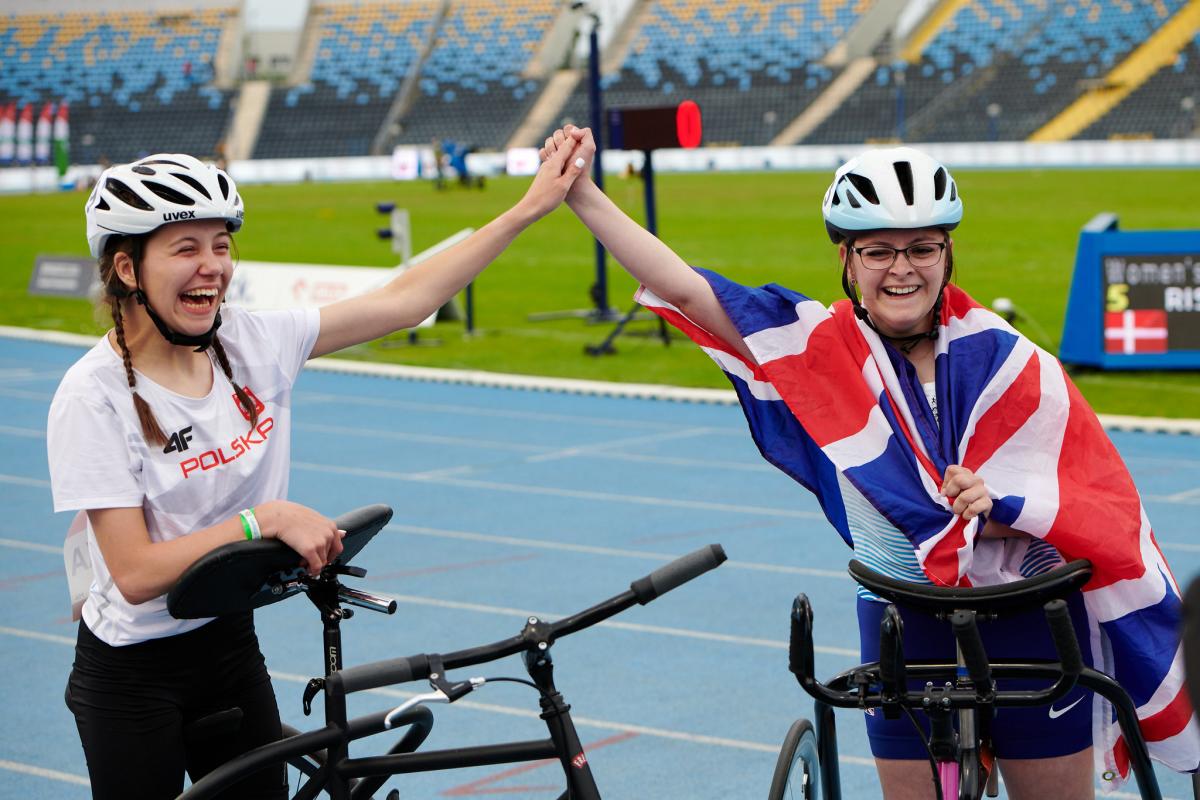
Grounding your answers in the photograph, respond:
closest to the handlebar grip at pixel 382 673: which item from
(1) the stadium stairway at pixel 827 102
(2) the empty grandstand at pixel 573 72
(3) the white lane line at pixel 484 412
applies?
(3) the white lane line at pixel 484 412

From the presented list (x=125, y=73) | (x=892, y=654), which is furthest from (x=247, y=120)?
(x=892, y=654)

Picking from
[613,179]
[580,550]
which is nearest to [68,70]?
[613,179]

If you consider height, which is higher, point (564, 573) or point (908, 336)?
point (908, 336)

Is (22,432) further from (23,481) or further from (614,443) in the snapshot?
(614,443)

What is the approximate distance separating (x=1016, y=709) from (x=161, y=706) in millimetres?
1693

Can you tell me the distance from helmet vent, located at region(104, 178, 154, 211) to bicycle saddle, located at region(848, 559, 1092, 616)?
60.7 inches

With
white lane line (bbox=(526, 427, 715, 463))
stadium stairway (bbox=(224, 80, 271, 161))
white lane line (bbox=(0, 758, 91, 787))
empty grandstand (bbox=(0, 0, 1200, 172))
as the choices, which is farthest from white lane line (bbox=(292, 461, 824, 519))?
stadium stairway (bbox=(224, 80, 271, 161))

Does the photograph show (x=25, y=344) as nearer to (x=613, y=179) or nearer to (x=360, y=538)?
(x=360, y=538)

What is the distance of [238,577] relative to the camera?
2834 millimetres

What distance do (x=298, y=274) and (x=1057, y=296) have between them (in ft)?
28.8

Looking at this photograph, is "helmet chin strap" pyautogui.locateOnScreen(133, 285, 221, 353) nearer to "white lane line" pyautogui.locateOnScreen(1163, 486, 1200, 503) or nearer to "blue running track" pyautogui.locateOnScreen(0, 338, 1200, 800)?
"blue running track" pyautogui.locateOnScreen(0, 338, 1200, 800)

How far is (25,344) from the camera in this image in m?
18.0

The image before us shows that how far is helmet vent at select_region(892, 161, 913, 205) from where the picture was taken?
3.31 metres

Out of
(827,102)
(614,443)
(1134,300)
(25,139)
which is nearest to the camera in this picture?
(614,443)
